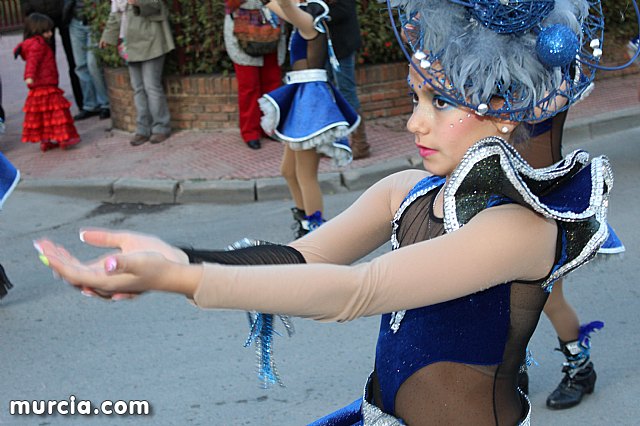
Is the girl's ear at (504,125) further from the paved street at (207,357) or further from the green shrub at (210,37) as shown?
the green shrub at (210,37)

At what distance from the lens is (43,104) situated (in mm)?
9625

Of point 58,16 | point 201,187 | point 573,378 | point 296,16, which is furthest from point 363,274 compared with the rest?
point 58,16

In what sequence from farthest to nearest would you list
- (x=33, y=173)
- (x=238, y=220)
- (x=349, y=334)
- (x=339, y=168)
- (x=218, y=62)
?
(x=218, y=62) → (x=33, y=173) → (x=339, y=168) → (x=238, y=220) → (x=349, y=334)

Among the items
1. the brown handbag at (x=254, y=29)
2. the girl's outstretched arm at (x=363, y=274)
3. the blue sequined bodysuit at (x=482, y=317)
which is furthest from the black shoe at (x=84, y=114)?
the girl's outstretched arm at (x=363, y=274)

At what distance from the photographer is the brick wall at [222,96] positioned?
9.73 meters

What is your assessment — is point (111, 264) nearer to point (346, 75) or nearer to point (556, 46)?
point (556, 46)

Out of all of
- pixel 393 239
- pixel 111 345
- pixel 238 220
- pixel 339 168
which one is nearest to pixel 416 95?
pixel 393 239

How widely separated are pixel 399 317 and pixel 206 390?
8.72 feet

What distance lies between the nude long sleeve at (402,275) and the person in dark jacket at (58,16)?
9.78 m

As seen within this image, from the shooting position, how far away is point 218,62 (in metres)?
9.85

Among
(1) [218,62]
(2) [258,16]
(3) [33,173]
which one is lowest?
(3) [33,173]

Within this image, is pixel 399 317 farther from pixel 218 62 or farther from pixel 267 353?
pixel 218 62

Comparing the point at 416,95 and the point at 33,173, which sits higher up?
the point at 416,95

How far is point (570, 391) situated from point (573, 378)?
2.5 inches
